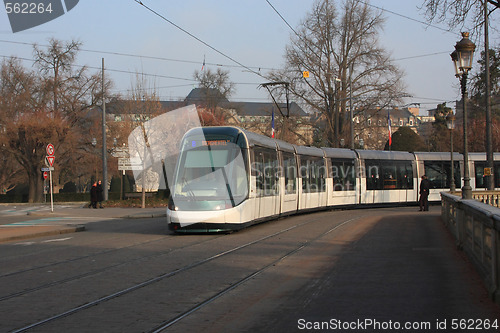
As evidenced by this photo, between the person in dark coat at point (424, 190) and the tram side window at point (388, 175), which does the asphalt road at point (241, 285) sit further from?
the tram side window at point (388, 175)

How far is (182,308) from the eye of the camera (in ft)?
24.7

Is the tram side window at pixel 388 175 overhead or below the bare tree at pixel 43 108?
below

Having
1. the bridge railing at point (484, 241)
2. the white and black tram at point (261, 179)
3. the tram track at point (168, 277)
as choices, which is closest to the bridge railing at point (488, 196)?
the white and black tram at point (261, 179)

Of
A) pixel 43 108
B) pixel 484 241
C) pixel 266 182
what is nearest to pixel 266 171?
pixel 266 182

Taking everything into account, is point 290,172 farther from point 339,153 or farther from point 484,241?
point 484,241

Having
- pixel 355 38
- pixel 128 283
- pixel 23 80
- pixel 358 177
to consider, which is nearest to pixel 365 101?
pixel 355 38

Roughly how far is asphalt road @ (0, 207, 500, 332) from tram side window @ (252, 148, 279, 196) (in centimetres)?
Result: 305

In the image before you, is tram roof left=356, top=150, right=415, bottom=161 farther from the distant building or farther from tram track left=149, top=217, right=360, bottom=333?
tram track left=149, top=217, right=360, bottom=333

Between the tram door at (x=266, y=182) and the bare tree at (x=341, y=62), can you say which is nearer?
the tram door at (x=266, y=182)

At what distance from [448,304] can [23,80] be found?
51.7m

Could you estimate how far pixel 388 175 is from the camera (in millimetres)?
33250

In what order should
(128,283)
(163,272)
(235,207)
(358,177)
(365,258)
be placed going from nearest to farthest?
(128,283)
(163,272)
(365,258)
(235,207)
(358,177)

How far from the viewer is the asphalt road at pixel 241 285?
679cm

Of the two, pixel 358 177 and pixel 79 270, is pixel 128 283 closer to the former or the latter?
pixel 79 270
